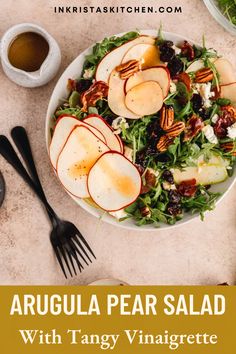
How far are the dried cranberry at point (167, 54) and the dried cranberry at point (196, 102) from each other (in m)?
0.11

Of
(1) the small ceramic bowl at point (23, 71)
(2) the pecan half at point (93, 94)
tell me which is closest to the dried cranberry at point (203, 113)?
(2) the pecan half at point (93, 94)

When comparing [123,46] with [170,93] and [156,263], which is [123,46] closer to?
[170,93]

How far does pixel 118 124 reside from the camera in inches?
45.7

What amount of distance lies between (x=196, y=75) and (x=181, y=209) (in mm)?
328

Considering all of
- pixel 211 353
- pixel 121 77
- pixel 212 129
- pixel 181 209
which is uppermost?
pixel 121 77

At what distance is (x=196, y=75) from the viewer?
3.92ft

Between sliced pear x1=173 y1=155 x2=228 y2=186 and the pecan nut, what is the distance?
0.39ft

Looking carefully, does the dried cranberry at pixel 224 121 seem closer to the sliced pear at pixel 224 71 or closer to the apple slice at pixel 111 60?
the sliced pear at pixel 224 71

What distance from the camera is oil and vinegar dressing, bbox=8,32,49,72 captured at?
1.22 meters

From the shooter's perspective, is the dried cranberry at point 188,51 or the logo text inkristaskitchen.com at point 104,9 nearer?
the dried cranberry at point 188,51

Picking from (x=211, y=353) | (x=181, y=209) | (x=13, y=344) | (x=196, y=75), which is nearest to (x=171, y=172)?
(x=181, y=209)

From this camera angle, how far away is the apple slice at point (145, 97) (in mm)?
1146

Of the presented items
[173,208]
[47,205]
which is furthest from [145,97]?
[47,205]

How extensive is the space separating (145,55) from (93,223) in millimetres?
448
